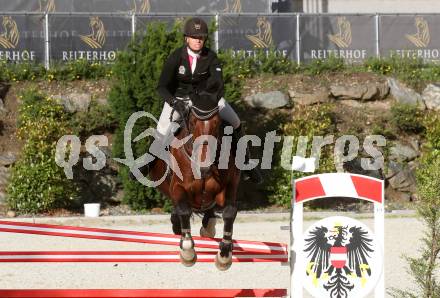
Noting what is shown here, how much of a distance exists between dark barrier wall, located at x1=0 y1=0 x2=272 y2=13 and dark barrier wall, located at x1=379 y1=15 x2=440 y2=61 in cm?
320

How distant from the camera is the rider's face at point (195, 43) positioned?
8.51 metres

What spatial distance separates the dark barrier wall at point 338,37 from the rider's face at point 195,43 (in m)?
14.0

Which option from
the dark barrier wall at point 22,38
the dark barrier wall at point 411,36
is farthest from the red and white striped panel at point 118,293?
the dark barrier wall at point 411,36

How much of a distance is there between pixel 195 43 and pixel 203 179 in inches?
50.8

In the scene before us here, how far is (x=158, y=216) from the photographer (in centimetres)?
1758

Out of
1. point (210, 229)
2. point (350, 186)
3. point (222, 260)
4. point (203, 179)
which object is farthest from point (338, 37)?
point (350, 186)

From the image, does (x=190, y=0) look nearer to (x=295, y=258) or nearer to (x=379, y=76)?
(x=379, y=76)

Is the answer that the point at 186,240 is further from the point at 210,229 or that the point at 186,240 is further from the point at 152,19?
the point at 152,19

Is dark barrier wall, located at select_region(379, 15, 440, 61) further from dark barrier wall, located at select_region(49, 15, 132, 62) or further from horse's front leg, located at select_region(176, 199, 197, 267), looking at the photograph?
horse's front leg, located at select_region(176, 199, 197, 267)

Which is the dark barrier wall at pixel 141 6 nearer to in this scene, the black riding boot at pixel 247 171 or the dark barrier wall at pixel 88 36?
the dark barrier wall at pixel 88 36

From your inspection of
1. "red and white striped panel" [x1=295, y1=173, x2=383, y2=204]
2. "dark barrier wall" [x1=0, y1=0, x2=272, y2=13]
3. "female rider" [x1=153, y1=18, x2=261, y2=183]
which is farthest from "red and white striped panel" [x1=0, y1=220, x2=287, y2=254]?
"dark barrier wall" [x1=0, y1=0, x2=272, y2=13]

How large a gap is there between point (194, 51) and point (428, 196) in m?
2.70

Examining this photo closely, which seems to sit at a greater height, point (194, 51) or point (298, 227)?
point (194, 51)

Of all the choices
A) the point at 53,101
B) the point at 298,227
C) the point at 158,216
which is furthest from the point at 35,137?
the point at 298,227
